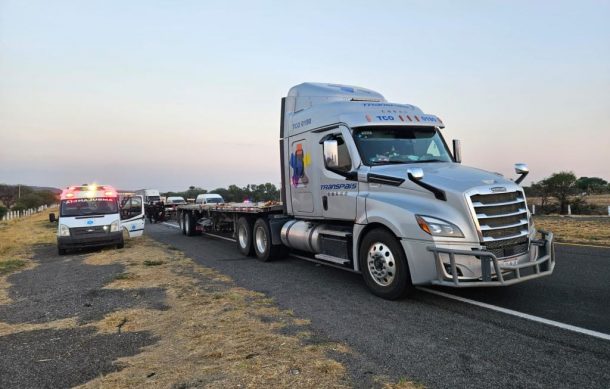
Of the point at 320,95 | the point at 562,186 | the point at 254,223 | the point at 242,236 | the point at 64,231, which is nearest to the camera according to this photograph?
the point at 320,95

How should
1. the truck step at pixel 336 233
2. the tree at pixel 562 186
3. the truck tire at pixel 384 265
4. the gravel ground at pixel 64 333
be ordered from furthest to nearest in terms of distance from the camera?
the tree at pixel 562 186 → the truck step at pixel 336 233 → the truck tire at pixel 384 265 → the gravel ground at pixel 64 333

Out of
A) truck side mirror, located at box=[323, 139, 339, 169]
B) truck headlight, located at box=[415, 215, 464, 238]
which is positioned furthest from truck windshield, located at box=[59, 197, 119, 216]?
truck headlight, located at box=[415, 215, 464, 238]

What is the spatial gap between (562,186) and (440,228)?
34651mm

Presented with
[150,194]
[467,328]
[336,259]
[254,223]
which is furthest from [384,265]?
[150,194]

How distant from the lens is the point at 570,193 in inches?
1342

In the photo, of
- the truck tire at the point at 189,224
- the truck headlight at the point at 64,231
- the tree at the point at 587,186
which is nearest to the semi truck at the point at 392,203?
the truck headlight at the point at 64,231

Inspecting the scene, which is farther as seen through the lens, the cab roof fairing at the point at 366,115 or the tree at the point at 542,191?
the tree at the point at 542,191

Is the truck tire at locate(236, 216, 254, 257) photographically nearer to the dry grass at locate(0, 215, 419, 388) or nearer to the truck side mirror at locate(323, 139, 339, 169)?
the dry grass at locate(0, 215, 419, 388)

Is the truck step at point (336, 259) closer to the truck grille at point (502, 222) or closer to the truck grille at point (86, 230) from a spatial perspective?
the truck grille at point (502, 222)

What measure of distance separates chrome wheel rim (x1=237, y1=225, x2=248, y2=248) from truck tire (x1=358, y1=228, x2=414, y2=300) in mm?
5019

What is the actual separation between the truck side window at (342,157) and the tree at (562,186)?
33012mm

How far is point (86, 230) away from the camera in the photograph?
12.4 metres

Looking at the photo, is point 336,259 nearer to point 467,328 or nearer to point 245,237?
point 467,328

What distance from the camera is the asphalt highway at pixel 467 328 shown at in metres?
3.53
